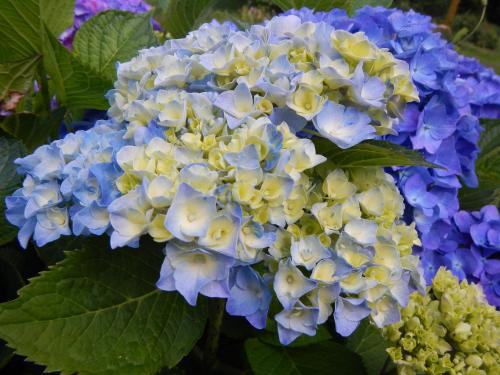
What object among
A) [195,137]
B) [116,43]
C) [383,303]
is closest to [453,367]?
[383,303]

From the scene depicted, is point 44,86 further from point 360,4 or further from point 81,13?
point 360,4

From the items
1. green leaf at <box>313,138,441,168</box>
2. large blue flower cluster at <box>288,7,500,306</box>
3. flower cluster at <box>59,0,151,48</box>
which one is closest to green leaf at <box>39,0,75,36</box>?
flower cluster at <box>59,0,151,48</box>

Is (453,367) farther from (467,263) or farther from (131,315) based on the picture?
(131,315)

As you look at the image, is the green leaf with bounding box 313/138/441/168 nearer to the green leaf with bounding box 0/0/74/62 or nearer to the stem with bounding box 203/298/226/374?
the stem with bounding box 203/298/226/374

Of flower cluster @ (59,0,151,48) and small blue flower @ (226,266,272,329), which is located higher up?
small blue flower @ (226,266,272,329)

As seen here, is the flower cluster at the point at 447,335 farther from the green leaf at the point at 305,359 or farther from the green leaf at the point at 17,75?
the green leaf at the point at 17,75

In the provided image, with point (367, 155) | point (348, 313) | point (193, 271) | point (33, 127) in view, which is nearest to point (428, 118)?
point (367, 155)
